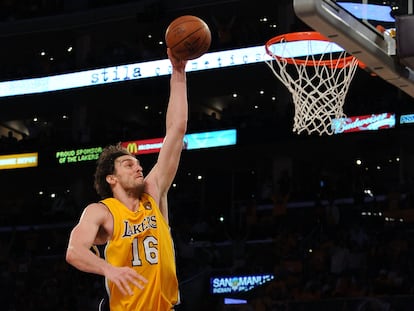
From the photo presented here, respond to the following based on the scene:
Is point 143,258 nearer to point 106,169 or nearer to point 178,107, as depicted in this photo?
point 106,169

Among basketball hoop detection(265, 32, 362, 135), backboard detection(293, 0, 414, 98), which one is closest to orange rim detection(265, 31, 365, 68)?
basketball hoop detection(265, 32, 362, 135)

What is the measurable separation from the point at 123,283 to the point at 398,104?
50.3 ft

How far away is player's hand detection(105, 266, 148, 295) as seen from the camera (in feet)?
12.4

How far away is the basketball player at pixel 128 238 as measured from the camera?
392 centimetres

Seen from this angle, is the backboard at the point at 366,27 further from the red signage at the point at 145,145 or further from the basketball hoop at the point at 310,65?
the red signage at the point at 145,145

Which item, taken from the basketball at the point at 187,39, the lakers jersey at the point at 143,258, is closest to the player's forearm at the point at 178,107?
the basketball at the point at 187,39

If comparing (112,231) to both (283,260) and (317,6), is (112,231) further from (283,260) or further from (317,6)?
(283,260)

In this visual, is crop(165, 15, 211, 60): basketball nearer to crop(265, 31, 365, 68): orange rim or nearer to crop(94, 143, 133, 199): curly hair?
crop(94, 143, 133, 199): curly hair

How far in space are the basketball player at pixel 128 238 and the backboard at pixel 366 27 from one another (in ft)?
4.63

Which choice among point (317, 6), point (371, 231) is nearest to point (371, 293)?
point (371, 231)

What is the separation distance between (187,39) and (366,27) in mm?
1508

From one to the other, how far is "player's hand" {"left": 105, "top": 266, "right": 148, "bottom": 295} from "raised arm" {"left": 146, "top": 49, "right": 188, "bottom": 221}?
2.17ft

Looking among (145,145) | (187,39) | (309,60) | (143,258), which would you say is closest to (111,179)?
(143,258)

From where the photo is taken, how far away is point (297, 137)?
66.2 ft
